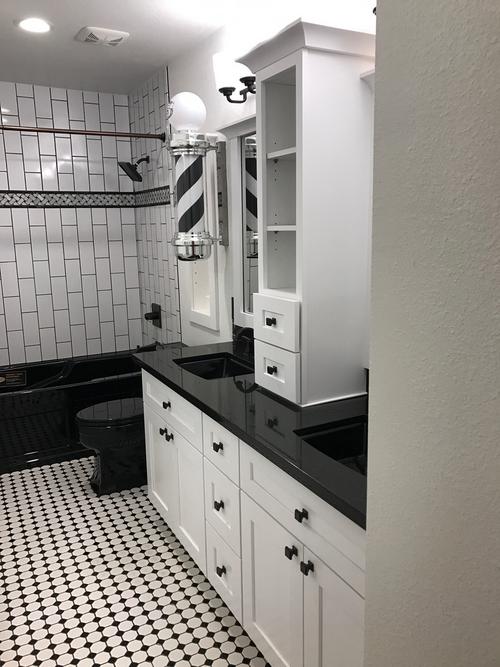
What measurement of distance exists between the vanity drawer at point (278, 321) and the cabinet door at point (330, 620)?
735 mm

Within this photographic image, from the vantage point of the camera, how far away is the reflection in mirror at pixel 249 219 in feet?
8.77

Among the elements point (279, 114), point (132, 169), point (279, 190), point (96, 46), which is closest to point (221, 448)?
point (279, 190)

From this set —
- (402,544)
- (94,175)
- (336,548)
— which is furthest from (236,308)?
(402,544)

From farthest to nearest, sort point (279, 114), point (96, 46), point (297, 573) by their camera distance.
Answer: point (96, 46) → point (279, 114) → point (297, 573)

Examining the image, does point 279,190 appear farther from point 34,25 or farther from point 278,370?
point 34,25

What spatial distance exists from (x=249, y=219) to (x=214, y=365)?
731mm

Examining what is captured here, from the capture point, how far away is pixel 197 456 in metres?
2.17

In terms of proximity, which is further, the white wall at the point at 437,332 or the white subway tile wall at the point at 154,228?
the white subway tile wall at the point at 154,228

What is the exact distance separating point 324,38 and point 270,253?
0.73m

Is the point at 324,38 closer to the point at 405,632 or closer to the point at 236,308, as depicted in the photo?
the point at 236,308

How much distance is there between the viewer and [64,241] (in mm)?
4156

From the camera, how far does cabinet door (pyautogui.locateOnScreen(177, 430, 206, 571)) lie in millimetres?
2188

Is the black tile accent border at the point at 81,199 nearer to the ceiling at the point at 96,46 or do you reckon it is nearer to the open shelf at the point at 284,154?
the ceiling at the point at 96,46

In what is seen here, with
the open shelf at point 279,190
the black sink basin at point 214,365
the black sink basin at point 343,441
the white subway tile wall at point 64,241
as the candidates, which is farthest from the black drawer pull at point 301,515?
the white subway tile wall at point 64,241
